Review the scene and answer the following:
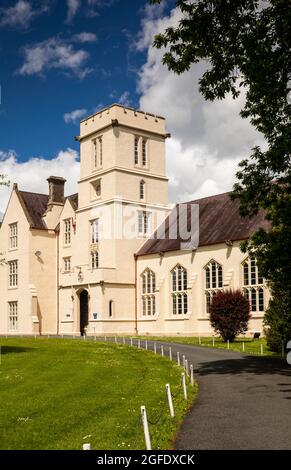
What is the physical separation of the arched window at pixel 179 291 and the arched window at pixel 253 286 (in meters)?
6.38

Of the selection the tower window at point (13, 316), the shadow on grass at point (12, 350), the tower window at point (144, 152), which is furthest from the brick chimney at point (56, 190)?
the shadow on grass at point (12, 350)

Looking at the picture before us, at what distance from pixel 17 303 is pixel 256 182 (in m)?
42.4

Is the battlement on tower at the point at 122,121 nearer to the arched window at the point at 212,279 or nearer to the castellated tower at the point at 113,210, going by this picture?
the castellated tower at the point at 113,210

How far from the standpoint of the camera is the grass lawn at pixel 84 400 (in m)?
11.6

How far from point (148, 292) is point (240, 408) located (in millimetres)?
37455

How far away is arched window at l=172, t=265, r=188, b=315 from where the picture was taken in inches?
1896

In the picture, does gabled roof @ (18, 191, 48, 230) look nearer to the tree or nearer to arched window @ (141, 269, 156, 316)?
arched window @ (141, 269, 156, 316)

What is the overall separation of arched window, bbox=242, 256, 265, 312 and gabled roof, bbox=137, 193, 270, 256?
210cm

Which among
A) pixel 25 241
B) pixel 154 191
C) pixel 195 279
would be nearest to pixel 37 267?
pixel 25 241

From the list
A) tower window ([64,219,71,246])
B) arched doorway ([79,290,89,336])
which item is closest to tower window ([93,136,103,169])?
tower window ([64,219,71,246])

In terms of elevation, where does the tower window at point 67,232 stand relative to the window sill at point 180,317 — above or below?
above
